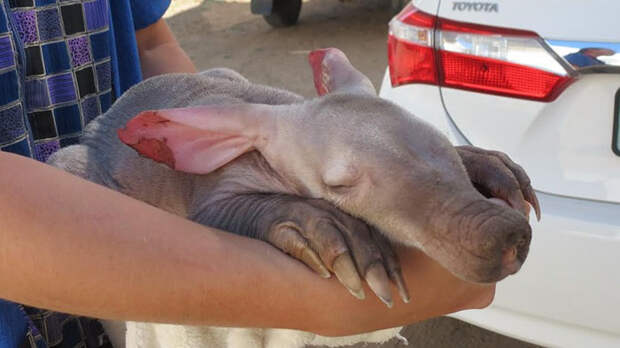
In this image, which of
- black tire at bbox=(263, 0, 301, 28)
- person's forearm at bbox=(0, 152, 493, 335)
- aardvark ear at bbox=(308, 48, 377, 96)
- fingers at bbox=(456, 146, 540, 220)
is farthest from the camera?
black tire at bbox=(263, 0, 301, 28)

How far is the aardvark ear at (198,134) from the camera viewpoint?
1218mm

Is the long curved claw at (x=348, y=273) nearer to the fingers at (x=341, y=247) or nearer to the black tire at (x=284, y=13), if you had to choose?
the fingers at (x=341, y=247)

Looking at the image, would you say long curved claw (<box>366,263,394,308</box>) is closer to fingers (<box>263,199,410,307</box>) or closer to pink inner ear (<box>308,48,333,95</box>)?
fingers (<box>263,199,410,307</box>)

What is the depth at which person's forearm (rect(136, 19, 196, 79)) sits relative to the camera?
81.0 inches

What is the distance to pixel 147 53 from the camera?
213 cm

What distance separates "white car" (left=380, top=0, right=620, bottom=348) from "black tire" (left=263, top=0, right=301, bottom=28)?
6618 millimetres

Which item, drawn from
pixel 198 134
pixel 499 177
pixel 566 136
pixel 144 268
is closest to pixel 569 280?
pixel 566 136

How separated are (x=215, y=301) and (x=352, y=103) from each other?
1.39 ft

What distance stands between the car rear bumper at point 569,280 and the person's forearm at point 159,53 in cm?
97

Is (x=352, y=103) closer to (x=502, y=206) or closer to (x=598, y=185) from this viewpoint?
(x=502, y=206)

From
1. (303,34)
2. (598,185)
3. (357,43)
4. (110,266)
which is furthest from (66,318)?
(303,34)

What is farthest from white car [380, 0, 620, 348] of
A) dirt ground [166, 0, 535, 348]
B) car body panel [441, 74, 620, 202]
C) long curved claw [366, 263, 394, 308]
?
dirt ground [166, 0, 535, 348]

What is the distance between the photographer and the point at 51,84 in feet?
5.21

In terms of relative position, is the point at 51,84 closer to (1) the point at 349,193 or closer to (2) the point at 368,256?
(1) the point at 349,193
